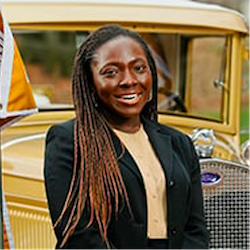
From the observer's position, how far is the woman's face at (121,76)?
193 centimetres

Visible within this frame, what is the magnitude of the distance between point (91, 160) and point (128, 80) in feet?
0.89

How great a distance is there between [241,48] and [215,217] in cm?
150

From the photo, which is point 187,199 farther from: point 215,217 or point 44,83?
point 44,83

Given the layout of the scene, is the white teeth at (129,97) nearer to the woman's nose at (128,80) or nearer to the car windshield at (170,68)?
the woman's nose at (128,80)

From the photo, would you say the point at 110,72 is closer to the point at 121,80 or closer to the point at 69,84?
the point at 121,80

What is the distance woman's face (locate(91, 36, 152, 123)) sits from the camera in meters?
1.93

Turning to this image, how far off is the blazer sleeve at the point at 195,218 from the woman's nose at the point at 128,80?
32cm

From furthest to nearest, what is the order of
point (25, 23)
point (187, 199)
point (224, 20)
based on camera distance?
point (224, 20) → point (25, 23) → point (187, 199)

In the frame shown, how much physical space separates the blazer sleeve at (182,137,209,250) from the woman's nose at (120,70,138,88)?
32 centimetres

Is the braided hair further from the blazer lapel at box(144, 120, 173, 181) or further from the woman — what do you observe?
the blazer lapel at box(144, 120, 173, 181)

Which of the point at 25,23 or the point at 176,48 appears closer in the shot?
the point at 25,23

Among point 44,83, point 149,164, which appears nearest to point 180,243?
point 149,164

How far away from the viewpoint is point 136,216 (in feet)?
6.12

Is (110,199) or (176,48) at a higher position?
(176,48)
